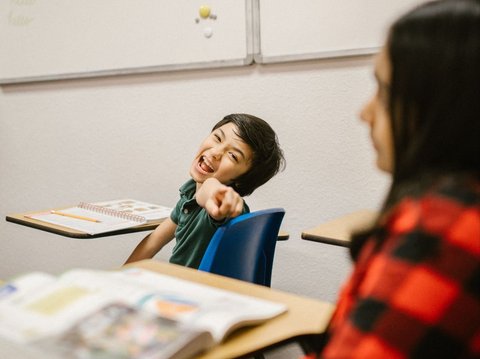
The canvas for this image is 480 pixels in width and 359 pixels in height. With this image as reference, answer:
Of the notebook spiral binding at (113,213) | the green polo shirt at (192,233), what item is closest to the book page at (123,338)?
the green polo shirt at (192,233)

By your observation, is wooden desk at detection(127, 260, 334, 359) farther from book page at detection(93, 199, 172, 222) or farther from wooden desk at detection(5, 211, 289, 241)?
book page at detection(93, 199, 172, 222)

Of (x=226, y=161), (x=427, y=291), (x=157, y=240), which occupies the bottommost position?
(x=157, y=240)

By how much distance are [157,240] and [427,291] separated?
1.60 m

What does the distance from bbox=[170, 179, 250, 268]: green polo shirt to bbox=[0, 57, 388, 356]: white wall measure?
70cm

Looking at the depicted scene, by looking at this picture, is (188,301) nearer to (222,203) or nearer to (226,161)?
(222,203)

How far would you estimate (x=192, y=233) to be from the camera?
177 centimetres

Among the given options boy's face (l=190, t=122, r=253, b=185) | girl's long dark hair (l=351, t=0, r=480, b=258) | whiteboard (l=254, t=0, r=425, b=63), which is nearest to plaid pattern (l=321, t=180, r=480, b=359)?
girl's long dark hair (l=351, t=0, r=480, b=258)

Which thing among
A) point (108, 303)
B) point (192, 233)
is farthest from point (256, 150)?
point (108, 303)

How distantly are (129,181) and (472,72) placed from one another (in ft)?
8.15

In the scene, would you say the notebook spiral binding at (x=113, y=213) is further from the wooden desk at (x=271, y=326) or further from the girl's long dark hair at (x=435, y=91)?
the girl's long dark hair at (x=435, y=91)

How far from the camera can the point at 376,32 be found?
2.16 metres

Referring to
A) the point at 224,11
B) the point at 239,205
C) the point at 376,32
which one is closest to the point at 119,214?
the point at 239,205

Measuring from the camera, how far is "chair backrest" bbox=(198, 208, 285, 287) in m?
1.37

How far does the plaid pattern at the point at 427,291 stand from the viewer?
1.77 ft
